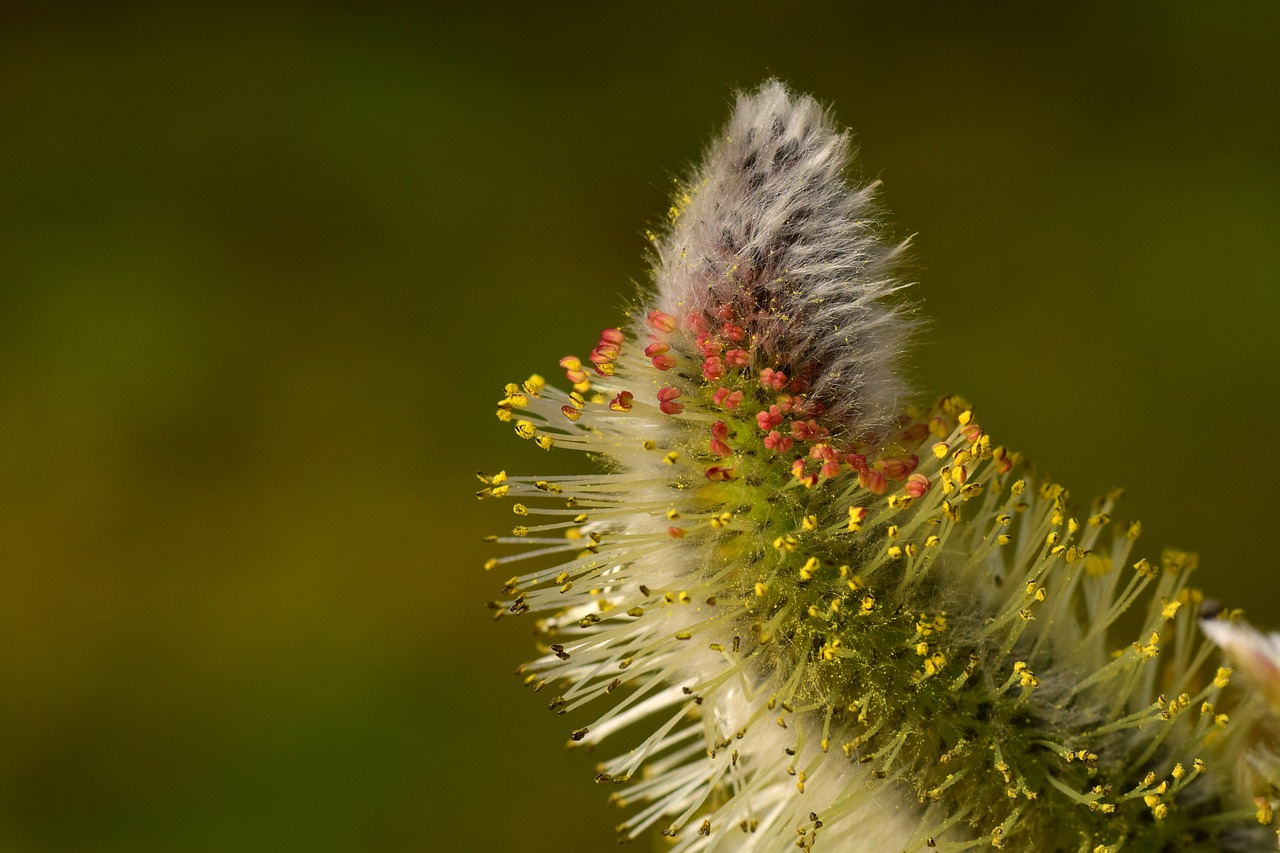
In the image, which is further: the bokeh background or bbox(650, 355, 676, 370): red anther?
the bokeh background

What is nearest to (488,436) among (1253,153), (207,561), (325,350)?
(325,350)

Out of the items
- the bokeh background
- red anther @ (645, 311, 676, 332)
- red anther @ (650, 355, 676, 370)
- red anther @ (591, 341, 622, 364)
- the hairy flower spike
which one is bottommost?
the hairy flower spike

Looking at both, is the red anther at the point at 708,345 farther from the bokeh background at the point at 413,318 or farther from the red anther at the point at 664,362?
the bokeh background at the point at 413,318

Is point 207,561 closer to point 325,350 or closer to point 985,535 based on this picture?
point 325,350

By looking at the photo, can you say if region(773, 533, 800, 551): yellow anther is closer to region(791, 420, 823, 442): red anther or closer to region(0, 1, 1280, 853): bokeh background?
region(791, 420, 823, 442): red anther

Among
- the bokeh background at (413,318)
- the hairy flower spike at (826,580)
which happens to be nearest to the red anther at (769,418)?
the hairy flower spike at (826,580)

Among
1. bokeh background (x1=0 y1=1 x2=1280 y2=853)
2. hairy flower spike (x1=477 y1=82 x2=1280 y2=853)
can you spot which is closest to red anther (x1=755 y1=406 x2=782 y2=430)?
hairy flower spike (x1=477 y1=82 x2=1280 y2=853)
